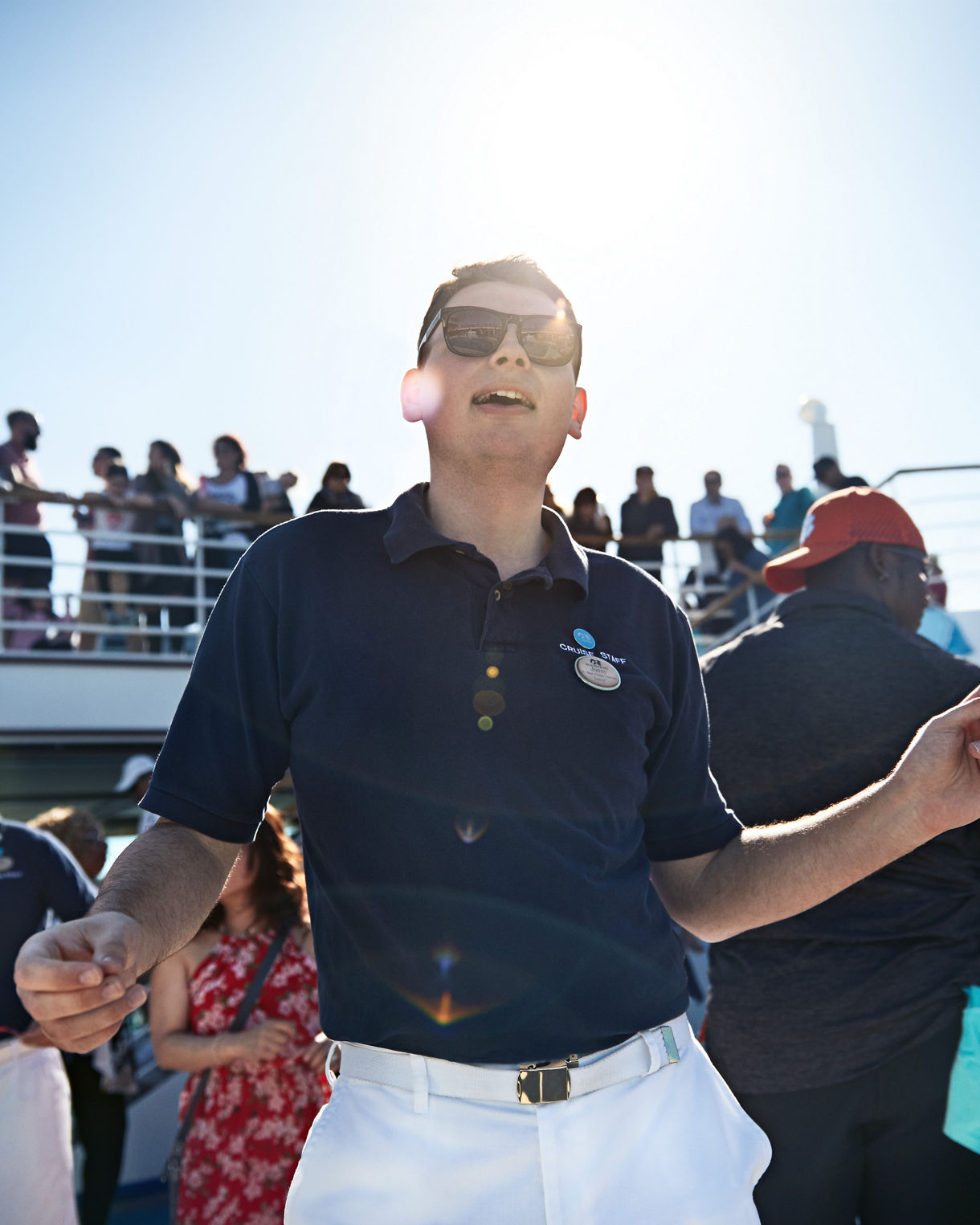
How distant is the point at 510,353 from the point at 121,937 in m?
1.05

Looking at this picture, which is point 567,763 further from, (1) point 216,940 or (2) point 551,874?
(1) point 216,940

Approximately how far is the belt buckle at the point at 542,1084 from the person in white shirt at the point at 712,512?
24.9 ft

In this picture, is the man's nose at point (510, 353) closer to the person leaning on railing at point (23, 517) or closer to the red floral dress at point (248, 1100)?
the red floral dress at point (248, 1100)

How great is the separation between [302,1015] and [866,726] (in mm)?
1953

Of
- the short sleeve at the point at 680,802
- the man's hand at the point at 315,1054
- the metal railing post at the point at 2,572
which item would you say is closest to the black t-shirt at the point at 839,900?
the short sleeve at the point at 680,802

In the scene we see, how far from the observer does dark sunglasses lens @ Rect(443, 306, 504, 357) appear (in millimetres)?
1586

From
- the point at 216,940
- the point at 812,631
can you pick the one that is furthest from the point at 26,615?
the point at 812,631

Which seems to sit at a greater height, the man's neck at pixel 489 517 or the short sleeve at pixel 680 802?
the man's neck at pixel 489 517

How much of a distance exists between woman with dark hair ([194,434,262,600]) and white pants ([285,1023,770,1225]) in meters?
6.61

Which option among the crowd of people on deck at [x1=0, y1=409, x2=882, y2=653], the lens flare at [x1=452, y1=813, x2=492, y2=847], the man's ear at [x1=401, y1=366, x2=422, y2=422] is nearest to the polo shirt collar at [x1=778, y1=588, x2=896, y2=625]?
the man's ear at [x1=401, y1=366, x2=422, y2=422]

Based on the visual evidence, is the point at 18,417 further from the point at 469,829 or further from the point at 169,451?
the point at 469,829

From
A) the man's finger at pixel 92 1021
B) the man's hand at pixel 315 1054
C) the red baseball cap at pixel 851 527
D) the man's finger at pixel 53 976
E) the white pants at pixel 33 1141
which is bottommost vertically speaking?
the white pants at pixel 33 1141

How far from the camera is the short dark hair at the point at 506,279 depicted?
1.67 meters

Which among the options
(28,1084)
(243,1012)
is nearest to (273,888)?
(243,1012)
